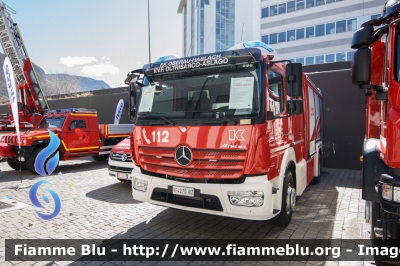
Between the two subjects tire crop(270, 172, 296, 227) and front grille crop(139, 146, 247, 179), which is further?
tire crop(270, 172, 296, 227)

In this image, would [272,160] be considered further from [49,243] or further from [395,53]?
[49,243]

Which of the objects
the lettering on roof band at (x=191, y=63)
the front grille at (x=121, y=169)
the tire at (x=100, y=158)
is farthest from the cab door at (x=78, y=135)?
the lettering on roof band at (x=191, y=63)

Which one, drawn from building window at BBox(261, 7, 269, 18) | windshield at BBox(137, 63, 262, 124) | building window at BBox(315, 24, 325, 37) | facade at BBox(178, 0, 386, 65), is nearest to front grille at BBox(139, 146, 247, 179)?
windshield at BBox(137, 63, 262, 124)

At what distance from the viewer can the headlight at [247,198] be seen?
11.5 feet

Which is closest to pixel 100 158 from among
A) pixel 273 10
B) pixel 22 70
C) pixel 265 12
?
pixel 22 70

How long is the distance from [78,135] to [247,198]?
8415 mm

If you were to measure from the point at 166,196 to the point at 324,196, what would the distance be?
4.27m

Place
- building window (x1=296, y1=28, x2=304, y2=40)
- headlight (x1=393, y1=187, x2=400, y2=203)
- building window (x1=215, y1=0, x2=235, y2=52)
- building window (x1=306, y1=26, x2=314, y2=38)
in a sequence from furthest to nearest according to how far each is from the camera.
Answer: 1. building window (x1=215, y1=0, x2=235, y2=52)
2. building window (x1=296, y1=28, x2=304, y2=40)
3. building window (x1=306, y1=26, x2=314, y2=38)
4. headlight (x1=393, y1=187, x2=400, y2=203)

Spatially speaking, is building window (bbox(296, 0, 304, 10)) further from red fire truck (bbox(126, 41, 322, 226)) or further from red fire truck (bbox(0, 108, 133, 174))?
red fire truck (bbox(126, 41, 322, 226))

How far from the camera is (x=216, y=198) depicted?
3633 mm

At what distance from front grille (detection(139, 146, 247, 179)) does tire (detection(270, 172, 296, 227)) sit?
113cm

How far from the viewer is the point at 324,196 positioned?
6.50 metres

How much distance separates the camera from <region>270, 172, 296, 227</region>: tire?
4286mm

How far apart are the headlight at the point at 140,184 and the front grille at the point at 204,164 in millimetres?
251
